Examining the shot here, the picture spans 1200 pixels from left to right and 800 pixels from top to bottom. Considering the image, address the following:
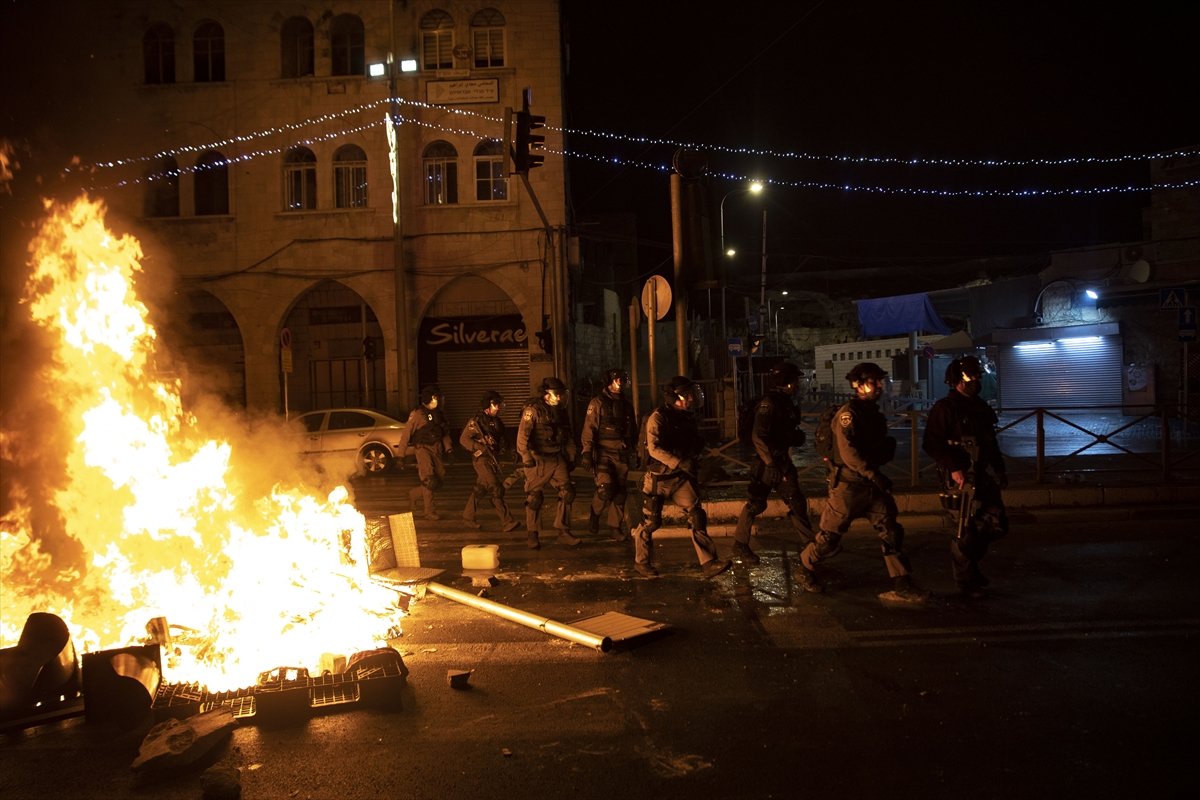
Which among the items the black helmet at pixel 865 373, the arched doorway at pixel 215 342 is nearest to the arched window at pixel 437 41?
the arched doorway at pixel 215 342

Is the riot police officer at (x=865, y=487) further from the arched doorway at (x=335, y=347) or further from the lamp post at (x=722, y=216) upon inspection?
the arched doorway at (x=335, y=347)

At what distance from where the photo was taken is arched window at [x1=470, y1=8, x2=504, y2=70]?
2155 cm

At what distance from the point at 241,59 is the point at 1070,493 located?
2193 centimetres

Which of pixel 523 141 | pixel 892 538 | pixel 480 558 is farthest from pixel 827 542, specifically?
pixel 523 141

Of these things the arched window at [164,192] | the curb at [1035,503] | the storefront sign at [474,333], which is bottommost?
the curb at [1035,503]

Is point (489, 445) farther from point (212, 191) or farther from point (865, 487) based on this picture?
point (212, 191)

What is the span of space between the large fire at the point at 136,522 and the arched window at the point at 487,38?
54.8 feet

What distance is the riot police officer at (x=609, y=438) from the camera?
8.66 meters

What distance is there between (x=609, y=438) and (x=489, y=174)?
14904mm

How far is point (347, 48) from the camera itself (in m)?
21.9

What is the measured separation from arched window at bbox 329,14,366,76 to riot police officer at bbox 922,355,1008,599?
20.2 metres

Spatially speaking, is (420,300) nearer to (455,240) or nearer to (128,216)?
(455,240)

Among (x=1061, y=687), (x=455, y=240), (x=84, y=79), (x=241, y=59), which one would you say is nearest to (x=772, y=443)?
(x=1061, y=687)

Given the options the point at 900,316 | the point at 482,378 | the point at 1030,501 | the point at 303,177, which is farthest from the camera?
the point at 900,316
